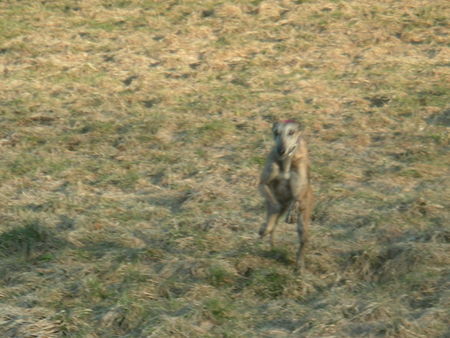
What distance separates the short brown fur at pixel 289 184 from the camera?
615 cm

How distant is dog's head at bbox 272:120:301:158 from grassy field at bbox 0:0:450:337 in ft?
2.87

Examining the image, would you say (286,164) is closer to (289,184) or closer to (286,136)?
(289,184)

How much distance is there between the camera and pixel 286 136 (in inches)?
240

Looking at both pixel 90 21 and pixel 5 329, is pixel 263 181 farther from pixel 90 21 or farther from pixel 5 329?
pixel 90 21

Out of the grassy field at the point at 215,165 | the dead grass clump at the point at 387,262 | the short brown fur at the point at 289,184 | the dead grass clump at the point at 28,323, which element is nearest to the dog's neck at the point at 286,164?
the short brown fur at the point at 289,184

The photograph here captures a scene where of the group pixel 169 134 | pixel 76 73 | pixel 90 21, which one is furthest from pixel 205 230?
pixel 90 21

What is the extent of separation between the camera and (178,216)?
7562 mm

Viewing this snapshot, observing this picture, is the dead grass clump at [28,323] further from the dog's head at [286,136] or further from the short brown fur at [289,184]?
the dog's head at [286,136]

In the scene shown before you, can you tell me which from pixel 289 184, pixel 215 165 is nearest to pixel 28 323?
pixel 289 184

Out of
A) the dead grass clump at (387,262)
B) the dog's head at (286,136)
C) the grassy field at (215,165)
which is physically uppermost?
the dog's head at (286,136)

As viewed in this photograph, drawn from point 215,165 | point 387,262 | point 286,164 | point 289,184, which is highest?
point 286,164

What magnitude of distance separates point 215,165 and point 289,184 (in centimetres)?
254

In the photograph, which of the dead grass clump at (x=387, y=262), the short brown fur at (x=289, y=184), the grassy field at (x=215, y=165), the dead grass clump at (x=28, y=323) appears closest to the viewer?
the dead grass clump at (x=28, y=323)

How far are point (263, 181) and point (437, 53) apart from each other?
676 centimetres
